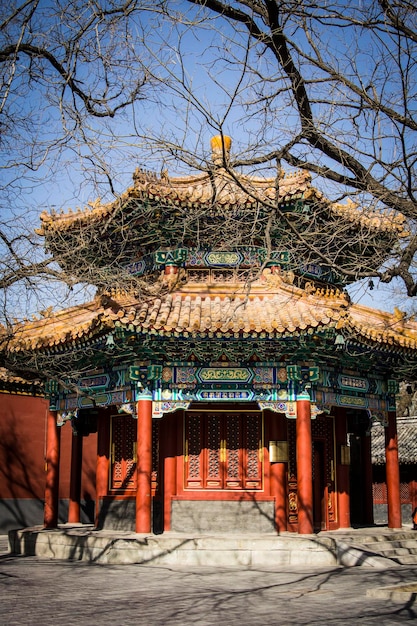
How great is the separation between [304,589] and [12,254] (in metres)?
5.62

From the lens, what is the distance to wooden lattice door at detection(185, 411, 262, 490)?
43.9 ft

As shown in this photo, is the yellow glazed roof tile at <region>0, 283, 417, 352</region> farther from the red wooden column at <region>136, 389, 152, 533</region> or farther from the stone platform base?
the stone platform base

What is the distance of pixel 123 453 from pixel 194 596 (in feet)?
19.1

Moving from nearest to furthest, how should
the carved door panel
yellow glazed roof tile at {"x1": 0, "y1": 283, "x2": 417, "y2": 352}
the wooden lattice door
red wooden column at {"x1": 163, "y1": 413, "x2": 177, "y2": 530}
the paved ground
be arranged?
the paved ground → yellow glazed roof tile at {"x1": 0, "y1": 283, "x2": 417, "y2": 352} → red wooden column at {"x1": 163, "y1": 413, "x2": 177, "y2": 530} → the wooden lattice door → the carved door panel

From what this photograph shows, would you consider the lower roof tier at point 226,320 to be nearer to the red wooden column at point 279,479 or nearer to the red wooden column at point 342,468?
the red wooden column at point 279,479

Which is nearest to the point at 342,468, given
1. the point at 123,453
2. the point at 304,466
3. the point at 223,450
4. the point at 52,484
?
the point at 304,466

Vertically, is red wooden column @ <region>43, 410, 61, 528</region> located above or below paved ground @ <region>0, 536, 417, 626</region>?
above

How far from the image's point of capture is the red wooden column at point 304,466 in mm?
12328

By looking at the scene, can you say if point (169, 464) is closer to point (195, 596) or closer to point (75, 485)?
point (75, 485)

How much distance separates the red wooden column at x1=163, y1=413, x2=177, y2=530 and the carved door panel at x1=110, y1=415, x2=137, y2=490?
33.9 inches

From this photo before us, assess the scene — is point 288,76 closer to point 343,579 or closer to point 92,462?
point 343,579

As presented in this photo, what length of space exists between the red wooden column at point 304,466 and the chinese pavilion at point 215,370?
2 cm

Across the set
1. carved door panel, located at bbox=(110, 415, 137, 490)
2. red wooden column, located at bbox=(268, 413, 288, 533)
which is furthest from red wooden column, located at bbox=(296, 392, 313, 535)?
carved door panel, located at bbox=(110, 415, 137, 490)

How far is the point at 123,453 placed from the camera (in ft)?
47.2
